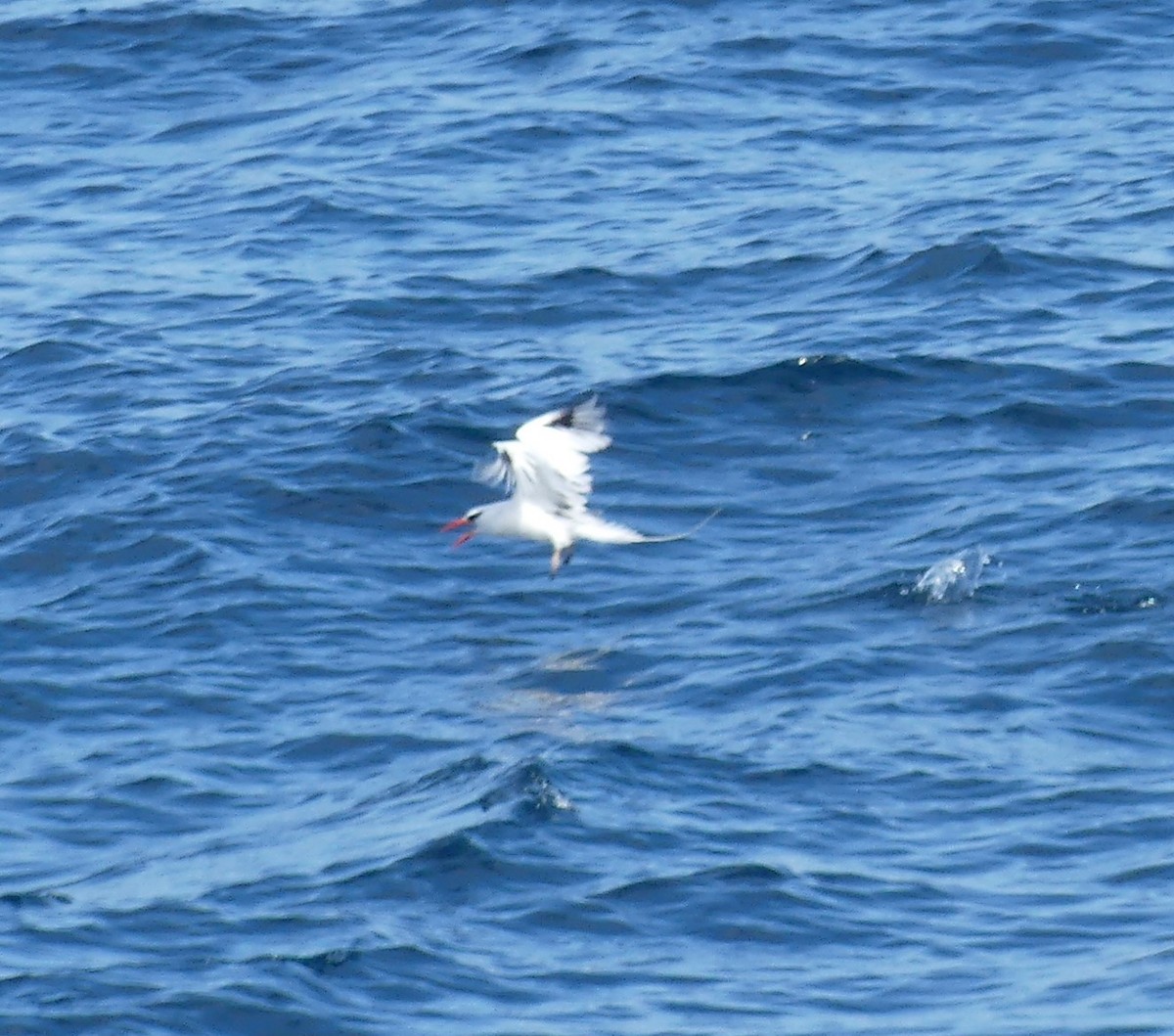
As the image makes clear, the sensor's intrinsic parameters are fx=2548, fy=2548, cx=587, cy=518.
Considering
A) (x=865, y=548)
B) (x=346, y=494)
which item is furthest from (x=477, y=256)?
(x=865, y=548)

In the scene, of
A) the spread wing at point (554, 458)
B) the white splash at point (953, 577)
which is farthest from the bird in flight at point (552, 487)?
the white splash at point (953, 577)

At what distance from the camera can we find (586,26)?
24.3m

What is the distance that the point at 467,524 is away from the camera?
1501 cm

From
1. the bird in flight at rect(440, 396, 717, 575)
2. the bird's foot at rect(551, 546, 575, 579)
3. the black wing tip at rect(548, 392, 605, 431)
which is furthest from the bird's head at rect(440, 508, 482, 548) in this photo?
the black wing tip at rect(548, 392, 605, 431)

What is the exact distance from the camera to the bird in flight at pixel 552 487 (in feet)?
45.0

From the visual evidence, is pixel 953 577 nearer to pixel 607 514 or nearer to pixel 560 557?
pixel 560 557

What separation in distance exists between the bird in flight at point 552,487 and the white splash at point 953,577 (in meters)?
1.43

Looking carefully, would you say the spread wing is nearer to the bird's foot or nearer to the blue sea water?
the bird's foot

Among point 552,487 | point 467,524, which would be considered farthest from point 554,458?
point 467,524

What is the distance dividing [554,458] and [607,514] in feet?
6.21

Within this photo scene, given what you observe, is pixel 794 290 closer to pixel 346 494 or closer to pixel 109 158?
pixel 346 494

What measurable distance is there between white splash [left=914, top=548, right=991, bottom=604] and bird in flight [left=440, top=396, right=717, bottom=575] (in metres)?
1.43

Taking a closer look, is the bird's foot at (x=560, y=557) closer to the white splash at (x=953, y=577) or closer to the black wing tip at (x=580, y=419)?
the black wing tip at (x=580, y=419)

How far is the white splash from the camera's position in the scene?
14273mm
